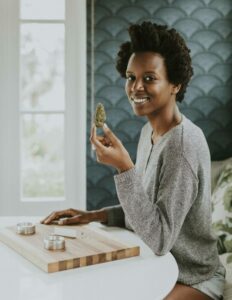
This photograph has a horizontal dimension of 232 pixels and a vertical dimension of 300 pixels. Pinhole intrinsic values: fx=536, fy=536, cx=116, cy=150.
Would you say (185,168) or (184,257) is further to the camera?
(184,257)

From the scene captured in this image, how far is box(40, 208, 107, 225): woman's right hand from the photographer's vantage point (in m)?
1.78

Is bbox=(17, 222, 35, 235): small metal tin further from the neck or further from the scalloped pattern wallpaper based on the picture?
the scalloped pattern wallpaper

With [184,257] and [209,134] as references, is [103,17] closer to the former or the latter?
[209,134]

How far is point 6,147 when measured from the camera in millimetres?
2924

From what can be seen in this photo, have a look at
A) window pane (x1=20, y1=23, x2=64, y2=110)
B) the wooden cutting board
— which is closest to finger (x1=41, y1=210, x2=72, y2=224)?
the wooden cutting board

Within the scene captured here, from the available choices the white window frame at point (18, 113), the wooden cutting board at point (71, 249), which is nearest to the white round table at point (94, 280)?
the wooden cutting board at point (71, 249)

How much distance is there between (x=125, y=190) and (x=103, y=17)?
1610mm

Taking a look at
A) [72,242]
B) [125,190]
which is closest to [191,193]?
[125,190]

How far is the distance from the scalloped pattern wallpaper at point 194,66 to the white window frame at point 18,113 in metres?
0.06

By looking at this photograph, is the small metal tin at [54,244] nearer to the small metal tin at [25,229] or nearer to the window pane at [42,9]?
the small metal tin at [25,229]

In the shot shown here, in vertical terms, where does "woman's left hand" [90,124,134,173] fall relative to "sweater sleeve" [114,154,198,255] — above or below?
above

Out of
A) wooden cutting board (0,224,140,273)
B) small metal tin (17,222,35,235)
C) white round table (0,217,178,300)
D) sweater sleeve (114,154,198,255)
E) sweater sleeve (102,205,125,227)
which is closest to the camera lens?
white round table (0,217,178,300)

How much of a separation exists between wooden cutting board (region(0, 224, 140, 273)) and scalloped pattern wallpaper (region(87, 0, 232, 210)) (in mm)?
1320

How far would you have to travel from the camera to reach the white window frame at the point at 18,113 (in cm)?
288
